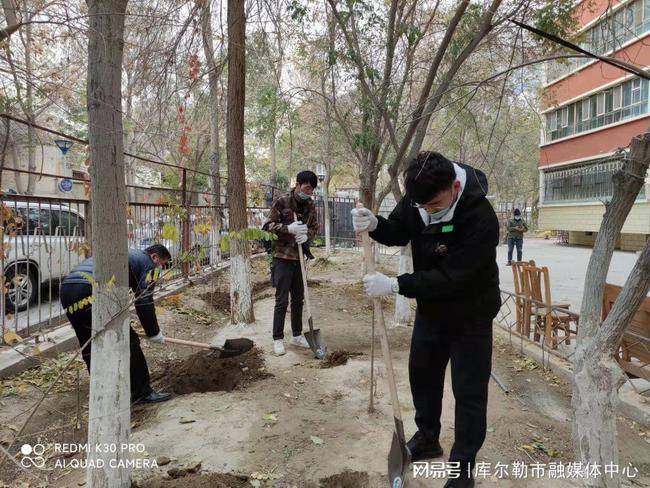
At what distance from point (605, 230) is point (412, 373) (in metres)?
1.27

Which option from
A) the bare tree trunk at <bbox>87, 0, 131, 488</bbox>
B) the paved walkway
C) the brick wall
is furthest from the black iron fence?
the bare tree trunk at <bbox>87, 0, 131, 488</bbox>

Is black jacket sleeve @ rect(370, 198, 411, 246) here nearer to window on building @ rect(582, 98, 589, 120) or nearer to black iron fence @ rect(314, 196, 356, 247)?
black iron fence @ rect(314, 196, 356, 247)

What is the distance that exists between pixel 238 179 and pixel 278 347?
6.76 ft

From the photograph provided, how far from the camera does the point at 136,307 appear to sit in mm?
3412

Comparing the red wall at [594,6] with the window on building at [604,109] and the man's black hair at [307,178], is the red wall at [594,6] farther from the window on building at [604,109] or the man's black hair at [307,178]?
the window on building at [604,109]

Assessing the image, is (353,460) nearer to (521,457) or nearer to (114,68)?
(521,457)

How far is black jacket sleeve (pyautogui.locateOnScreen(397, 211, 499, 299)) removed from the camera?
7.06ft

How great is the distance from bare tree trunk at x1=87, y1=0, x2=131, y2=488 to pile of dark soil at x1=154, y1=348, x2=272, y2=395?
5.52 feet

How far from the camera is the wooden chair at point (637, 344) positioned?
3.51 m

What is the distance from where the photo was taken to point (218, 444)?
2.71 metres

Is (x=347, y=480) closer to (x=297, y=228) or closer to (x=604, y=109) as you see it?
(x=297, y=228)

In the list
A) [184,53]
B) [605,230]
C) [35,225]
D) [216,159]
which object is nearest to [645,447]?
[605,230]

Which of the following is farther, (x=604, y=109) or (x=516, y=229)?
(x=604, y=109)

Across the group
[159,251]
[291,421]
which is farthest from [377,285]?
[159,251]
